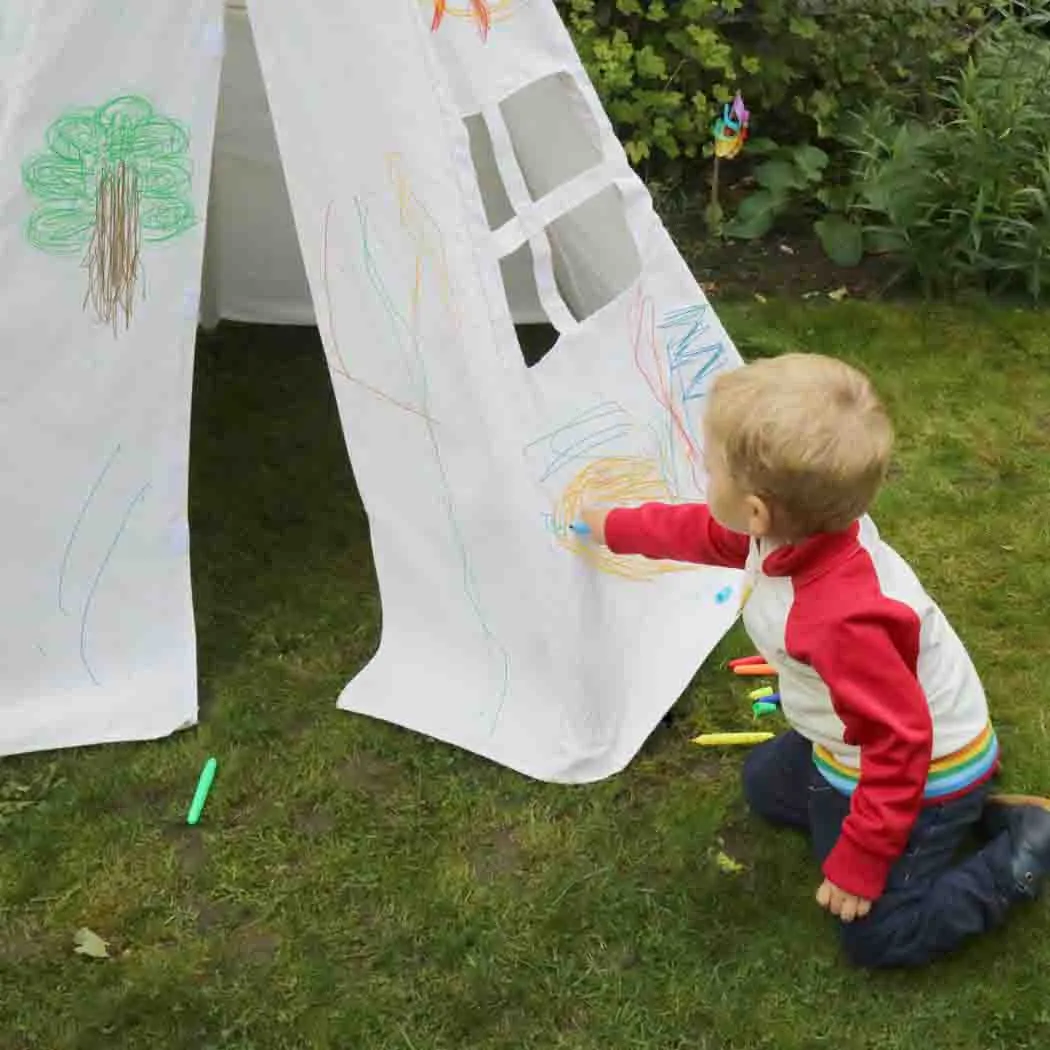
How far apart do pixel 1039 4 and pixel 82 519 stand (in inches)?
163

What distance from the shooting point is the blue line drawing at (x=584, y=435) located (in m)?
2.79

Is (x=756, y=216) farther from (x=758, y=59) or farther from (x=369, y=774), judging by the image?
(x=369, y=774)

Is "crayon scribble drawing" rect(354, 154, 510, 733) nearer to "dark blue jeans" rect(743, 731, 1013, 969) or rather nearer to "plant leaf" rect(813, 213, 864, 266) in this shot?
"dark blue jeans" rect(743, 731, 1013, 969)

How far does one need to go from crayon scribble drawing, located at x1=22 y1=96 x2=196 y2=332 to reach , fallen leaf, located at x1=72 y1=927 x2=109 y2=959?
1153 millimetres

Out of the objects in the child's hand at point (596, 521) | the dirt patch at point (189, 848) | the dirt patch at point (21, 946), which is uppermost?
the child's hand at point (596, 521)

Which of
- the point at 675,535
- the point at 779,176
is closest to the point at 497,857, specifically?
the point at 675,535

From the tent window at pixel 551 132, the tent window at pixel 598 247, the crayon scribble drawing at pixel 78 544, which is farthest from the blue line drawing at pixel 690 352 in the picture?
the crayon scribble drawing at pixel 78 544

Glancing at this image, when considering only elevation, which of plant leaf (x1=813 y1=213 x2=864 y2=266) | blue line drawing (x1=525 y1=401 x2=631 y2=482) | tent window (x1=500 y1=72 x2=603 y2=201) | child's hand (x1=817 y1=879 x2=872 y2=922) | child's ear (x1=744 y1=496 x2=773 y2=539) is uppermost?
tent window (x1=500 y1=72 x2=603 y2=201)

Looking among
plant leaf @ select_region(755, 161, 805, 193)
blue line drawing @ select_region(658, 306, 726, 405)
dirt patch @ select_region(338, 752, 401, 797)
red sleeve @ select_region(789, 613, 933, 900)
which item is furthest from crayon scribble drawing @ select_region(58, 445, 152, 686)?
plant leaf @ select_region(755, 161, 805, 193)

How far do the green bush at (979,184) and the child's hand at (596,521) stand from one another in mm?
2563

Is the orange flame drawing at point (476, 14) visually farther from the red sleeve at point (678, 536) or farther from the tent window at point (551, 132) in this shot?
the red sleeve at point (678, 536)

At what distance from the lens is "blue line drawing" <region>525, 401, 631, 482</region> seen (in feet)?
9.14

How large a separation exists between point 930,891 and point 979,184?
3069mm

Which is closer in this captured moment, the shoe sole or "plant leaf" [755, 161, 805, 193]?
the shoe sole
